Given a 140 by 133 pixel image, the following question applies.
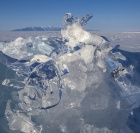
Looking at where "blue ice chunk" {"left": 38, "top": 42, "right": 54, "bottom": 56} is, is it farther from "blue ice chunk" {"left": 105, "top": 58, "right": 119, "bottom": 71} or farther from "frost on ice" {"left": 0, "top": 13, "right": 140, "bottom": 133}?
"blue ice chunk" {"left": 105, "top": 58, "right": 119, "bottom": 71}

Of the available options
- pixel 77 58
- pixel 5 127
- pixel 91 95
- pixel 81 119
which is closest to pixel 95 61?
pixel 77 58

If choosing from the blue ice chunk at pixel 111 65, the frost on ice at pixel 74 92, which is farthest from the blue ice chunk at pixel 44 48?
the blue ice chunk at pixel 111 65

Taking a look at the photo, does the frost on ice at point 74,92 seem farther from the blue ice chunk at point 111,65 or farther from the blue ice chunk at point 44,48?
the blue ice chunk at point 44,48

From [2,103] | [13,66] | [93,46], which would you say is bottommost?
[2,103]

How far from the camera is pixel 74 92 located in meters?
8.12

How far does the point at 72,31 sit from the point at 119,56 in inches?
110

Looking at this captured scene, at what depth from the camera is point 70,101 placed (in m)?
7.97

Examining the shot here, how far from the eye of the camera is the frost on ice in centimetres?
755

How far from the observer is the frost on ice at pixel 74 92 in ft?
24.8

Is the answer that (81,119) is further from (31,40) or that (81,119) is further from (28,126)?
(31,40)

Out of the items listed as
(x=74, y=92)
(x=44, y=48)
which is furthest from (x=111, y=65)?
(x=44, y=48)

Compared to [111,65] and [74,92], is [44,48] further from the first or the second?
[74,92]

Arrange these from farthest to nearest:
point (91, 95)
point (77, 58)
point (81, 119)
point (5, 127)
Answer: point (77, 58)
point (91, 95)
point (81, 119)
point (5, 127)

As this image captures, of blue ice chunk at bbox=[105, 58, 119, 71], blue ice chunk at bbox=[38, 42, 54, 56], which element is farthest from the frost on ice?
blue ice chunk at bbox=[38, 42, 54, 56]
